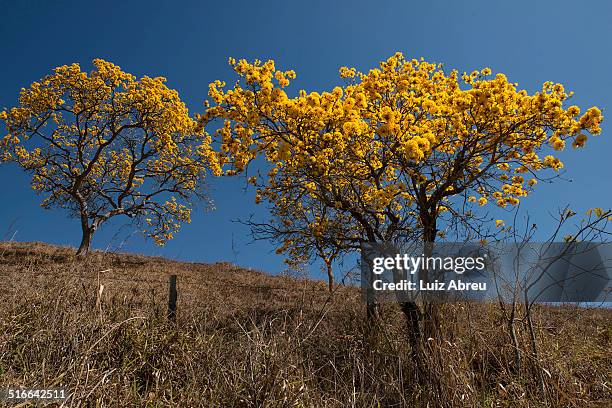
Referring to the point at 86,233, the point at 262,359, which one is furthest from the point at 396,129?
the point at 86,233

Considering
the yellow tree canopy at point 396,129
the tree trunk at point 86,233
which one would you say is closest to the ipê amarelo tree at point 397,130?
the yellow tree canopy at point 396,129

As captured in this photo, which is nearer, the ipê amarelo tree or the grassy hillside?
the grassy hillside

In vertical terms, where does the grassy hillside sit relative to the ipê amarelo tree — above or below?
below

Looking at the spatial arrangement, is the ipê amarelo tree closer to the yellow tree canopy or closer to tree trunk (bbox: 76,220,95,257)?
the yellow tree canopy

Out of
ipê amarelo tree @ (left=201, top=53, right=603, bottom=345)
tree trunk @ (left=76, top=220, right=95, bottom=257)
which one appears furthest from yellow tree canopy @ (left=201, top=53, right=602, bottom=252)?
tree trunk @ (left=76, top=220, right=95, bottom=257)

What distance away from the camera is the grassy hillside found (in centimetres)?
389

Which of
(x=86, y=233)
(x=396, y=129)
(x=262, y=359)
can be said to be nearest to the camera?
(x=262, y=359)

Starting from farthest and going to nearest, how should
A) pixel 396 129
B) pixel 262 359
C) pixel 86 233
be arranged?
1. pixel 86 233
2. pixel 396 129
3. pixel 262 359

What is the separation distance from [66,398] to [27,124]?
21076mm

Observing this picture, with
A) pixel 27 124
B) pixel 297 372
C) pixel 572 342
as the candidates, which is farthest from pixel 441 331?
pixel 27 124

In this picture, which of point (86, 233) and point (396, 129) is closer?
point (396, 129)

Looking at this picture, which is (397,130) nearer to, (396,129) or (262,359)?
(396,129)

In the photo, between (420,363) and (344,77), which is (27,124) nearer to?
(344,77)

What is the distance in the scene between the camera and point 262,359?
4.00 meters
